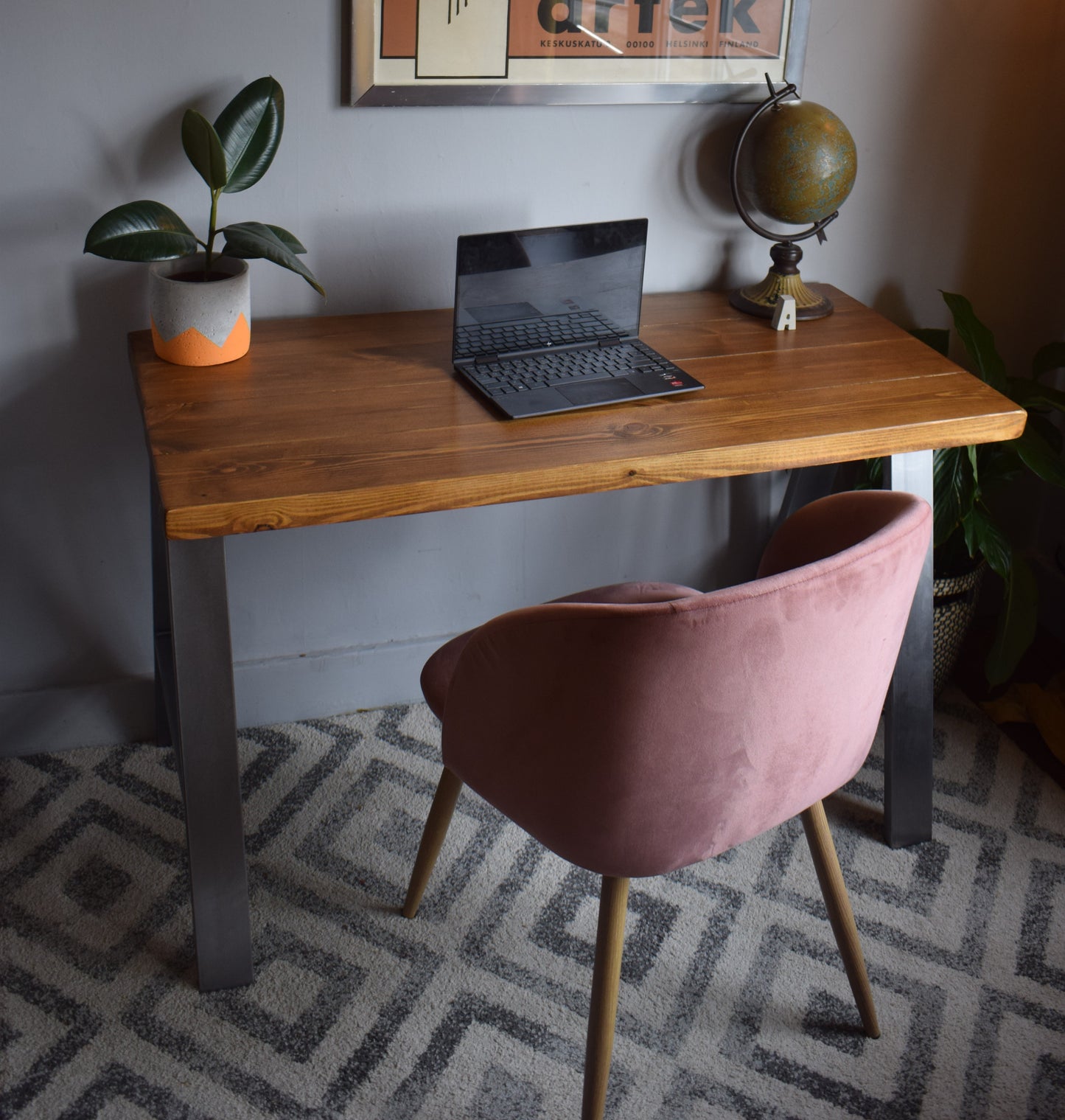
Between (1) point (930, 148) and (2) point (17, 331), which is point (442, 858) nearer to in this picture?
(2) point (17, 331)

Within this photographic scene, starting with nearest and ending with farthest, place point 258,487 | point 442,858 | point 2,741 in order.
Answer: point 258,487, point 442,858, point 2,741

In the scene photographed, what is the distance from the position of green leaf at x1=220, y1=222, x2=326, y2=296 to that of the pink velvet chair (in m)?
0.59

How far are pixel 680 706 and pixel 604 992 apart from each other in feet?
1.46

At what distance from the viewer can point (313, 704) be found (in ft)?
7.06

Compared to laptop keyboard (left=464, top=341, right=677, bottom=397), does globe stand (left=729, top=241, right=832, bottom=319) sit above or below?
above

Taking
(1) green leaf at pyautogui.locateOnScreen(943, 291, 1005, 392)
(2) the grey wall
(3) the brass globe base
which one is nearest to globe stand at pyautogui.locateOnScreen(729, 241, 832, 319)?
(3) the brass globe base

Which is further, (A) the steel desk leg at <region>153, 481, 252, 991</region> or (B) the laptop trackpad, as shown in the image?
(B) the laptop trackpad

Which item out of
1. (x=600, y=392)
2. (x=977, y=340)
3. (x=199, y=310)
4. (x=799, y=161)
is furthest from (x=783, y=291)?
(x=199, y=310)

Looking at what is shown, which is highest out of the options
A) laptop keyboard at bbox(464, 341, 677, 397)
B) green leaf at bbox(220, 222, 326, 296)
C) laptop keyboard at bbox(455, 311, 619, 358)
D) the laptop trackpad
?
green leaf at bbox(220, 222, 326, 296)

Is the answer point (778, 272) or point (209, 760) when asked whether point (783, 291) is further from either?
point (209, 760)

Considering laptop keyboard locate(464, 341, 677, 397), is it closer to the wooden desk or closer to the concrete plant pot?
the wooden desk

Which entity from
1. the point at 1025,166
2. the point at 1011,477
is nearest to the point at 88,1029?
the point at 1011,477

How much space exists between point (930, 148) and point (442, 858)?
4.66 feet

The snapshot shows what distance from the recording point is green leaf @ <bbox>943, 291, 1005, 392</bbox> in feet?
6.48
